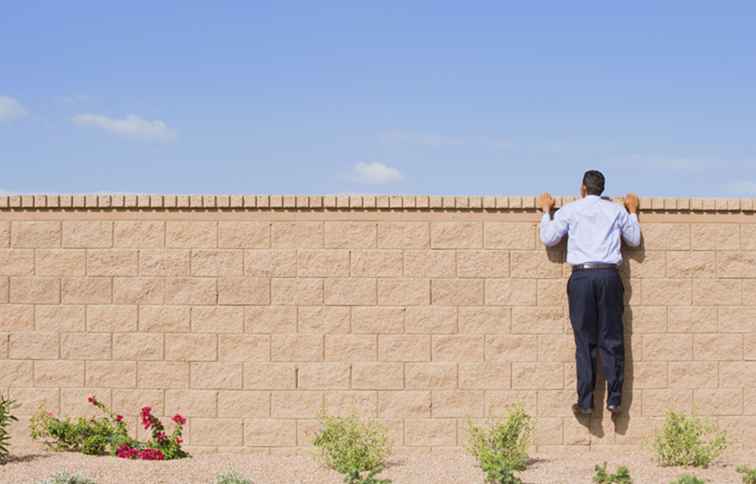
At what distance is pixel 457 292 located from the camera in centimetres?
1148

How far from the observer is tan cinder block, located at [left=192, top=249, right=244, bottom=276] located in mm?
11531

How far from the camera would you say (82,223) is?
1179 cm

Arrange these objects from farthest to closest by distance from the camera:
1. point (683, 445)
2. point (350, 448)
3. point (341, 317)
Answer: point (341, 317) < point (683, 445) < point (350, 448)

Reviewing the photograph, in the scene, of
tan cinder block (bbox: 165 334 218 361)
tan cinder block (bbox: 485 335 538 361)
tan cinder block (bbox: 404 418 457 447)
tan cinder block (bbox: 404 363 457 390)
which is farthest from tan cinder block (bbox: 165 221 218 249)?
tan cinder block (bbox: 485 335 538 361)

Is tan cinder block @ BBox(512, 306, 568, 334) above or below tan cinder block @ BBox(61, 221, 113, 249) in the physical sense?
below

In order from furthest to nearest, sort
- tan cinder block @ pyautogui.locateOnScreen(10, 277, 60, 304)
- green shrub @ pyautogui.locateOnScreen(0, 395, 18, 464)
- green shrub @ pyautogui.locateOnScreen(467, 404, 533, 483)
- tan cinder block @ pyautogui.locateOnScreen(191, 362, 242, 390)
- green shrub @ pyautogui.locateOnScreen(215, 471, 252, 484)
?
tan cinder block @ pyautogui.locateOnScreen(10, 277, 60, 304) < tan cinder block @ pyautogui.locateOnScreen(191, 362, 242, 390) < green shrub @ pyautogui.locateOnScreen(0, 395, 18, 464) < green shrub @ pyautogui.locateOnScreen(467, 404, 533, 483) < green shrub @ pyautogui.locateOnScreen(215, 471, 252, 484)

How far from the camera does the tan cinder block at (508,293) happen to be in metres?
11.5

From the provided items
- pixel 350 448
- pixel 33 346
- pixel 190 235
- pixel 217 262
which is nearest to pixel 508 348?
pixel 350 448

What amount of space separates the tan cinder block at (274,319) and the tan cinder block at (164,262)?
0.87m

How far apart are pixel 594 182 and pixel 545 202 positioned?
0.56 metres

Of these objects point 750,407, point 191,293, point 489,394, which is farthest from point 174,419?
point 750,407

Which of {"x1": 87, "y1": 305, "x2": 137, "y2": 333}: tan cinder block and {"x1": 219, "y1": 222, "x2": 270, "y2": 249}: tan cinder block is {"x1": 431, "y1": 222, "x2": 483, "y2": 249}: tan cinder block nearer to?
{"x1": 219, "y1": 222, "x2": 270, "y2": 249}: tan cinder block

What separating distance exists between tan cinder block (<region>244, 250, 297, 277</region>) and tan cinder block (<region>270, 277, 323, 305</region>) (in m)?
0.08

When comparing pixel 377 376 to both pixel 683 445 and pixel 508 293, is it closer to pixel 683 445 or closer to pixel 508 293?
pixel 508 293
